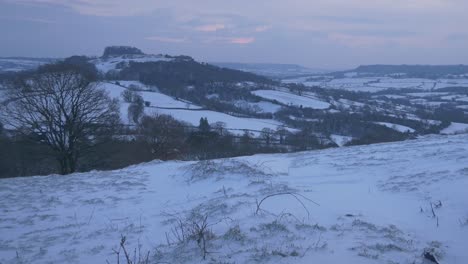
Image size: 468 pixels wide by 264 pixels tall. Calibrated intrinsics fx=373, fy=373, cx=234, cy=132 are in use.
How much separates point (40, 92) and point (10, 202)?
10941mm

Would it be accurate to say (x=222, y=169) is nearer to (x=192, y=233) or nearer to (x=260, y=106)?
(x=192, y=233)

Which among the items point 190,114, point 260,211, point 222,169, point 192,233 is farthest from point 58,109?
point 190,114

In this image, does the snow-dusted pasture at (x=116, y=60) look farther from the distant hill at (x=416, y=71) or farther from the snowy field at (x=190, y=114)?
the distant hill at (x=416, y=71)

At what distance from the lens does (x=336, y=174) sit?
8781 millimetres

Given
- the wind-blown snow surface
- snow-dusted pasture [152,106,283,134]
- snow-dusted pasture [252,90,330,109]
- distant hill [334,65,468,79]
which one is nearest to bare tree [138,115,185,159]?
snow-dusted pasture [152,106,283,134]

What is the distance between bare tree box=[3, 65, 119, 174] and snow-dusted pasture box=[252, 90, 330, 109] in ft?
182

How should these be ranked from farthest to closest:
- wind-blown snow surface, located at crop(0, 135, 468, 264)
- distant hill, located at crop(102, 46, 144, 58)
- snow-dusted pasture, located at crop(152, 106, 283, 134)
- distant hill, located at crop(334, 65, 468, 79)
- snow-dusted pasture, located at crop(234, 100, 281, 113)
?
distant hill, located at crop(102, 46, 144, 58) < distant hill, located at crop(334, 65, 468, 79) < snow-dusted pasture, located at crop(234, 100, 281, 113) < snow-dusted pasture, located at crop(152, 106, 283, 134) < wind-blown snow surface, located at crop(0, 135, 468, 264)

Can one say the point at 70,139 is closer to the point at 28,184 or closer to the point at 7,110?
the point at 7,110

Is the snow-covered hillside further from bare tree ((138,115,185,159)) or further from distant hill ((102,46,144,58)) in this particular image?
distant hill ((102,46,144,58))

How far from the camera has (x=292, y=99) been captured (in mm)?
75250

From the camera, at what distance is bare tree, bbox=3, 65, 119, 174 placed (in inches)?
701

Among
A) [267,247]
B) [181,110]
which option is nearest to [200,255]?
[267,247]

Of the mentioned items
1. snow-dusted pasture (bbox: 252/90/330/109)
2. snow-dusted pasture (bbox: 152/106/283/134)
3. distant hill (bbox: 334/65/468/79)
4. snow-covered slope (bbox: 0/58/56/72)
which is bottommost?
snow-dusted pasture (bbox: 152/106/283/134)

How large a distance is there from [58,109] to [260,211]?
601 inches
